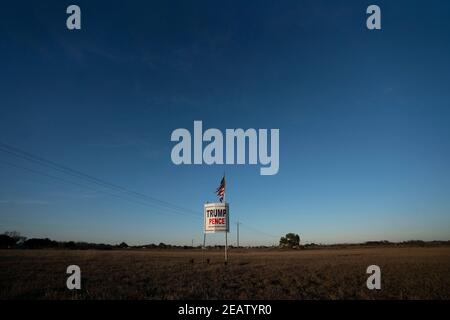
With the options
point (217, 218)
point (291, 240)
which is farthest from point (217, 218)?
point (291, 240)

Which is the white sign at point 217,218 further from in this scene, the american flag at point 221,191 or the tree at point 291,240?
the tree at point 291,240

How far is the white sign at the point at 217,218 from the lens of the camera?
150ft

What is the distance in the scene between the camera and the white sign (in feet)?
150

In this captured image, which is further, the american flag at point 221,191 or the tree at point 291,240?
the tree at point 291,240

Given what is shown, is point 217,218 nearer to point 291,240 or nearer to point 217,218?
point 217,218

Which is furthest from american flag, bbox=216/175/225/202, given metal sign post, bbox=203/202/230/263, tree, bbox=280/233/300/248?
tree, bbox=280/233/300/248

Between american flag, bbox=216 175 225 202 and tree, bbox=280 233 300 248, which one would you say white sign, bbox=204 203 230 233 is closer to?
american flag, bbox=216 175 225 202

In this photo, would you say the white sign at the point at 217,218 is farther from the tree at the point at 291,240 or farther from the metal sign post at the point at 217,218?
the tree at the point at 291,240

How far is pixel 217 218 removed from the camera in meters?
46.0

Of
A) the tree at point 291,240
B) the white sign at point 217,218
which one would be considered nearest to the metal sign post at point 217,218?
the white sign at point 217,218

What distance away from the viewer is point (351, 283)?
893 inches

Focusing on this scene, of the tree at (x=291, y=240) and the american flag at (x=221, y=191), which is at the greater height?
the american flag at (x=221, y=191)
